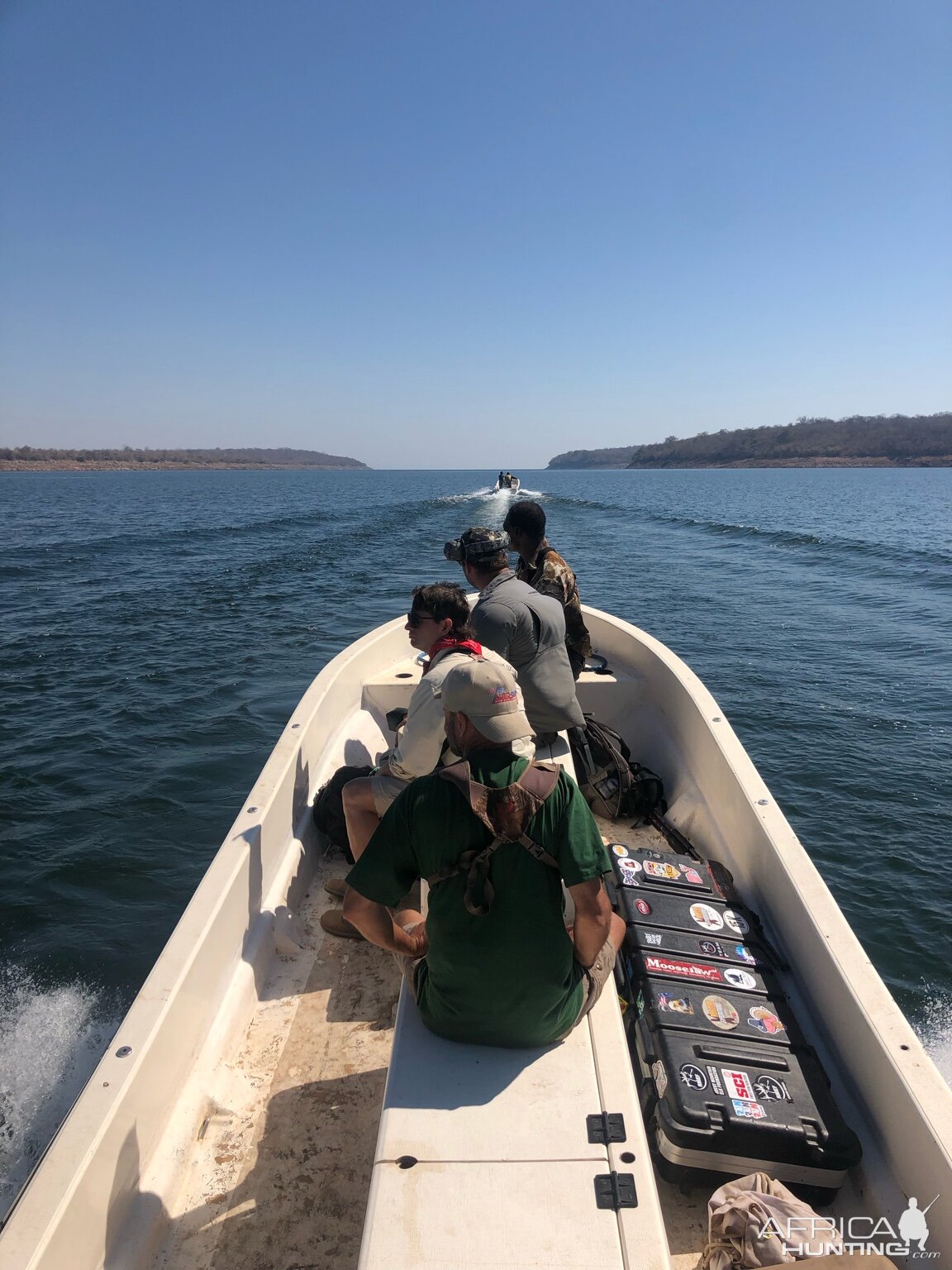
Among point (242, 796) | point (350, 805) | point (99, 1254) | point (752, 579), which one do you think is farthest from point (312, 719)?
point (752, 579)

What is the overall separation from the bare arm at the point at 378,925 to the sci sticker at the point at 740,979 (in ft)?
3.23

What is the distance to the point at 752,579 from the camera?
73.5 feet

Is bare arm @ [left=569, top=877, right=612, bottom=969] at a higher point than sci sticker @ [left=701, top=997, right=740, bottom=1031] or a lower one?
higher

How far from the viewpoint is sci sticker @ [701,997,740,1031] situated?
7.96 ft

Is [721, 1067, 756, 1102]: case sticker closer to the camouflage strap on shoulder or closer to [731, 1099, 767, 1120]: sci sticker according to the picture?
[731, 1099, 767, 1120]: sci sticker

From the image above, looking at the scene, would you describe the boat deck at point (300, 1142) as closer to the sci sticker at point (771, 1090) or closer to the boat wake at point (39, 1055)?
the sci sticker at point (771, 1090)

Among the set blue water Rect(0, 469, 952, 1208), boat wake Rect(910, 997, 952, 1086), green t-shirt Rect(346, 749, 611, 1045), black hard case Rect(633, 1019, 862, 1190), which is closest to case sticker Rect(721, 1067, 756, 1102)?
black hard case Rect(633, 1019, 862, 1190)

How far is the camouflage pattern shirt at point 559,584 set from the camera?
440cm

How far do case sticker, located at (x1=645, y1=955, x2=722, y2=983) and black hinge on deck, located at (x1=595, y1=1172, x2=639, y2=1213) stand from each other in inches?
39.3

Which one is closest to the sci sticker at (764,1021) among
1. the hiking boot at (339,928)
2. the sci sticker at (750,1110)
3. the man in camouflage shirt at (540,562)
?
the sci sticker at (750,1110)

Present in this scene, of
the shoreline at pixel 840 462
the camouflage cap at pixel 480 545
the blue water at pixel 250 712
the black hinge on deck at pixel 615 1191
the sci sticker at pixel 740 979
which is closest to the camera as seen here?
the black hinge on deck at pixel 615 1191

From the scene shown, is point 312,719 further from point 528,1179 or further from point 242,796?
point 242,796

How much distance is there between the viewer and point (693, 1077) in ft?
7.29

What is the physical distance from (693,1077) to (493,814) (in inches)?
52.5
